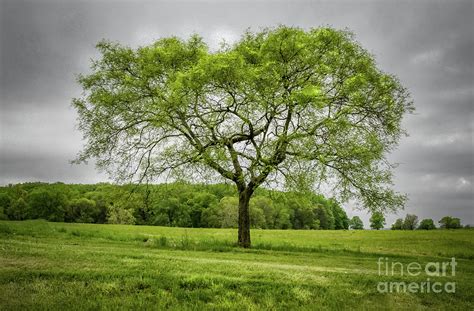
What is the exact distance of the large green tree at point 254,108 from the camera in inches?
838

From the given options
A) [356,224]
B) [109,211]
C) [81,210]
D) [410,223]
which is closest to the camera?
[109,211]

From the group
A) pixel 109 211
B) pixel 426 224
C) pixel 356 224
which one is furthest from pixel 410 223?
pixel 109 211

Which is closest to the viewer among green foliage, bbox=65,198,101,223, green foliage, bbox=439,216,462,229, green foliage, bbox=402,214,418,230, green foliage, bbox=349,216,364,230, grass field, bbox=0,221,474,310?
grass field, bbox=0,221,474,310

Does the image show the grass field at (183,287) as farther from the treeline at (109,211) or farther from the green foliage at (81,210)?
the green foliage at (81,210)

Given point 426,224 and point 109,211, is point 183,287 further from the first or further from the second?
A: point 426,224

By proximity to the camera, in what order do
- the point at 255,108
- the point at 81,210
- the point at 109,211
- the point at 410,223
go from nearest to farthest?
the point at 255,108 → the point at 109,211 → the point at 81,210 → the point at 410,223

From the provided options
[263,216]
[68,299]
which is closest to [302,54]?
[68,299]

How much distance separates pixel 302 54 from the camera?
23000 millimetres

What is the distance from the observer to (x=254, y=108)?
2231 centimetres

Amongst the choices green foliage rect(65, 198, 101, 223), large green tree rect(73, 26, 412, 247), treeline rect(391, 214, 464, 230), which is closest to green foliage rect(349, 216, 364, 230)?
treeline rect(391, 214, 464, 230)

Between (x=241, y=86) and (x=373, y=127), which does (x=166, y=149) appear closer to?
(x=241, y=86)

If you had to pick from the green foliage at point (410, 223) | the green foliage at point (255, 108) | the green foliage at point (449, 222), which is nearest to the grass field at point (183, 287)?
the green foliage at point (255, 108)

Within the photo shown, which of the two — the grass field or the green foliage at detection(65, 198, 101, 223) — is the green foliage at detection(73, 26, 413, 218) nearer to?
the grass field

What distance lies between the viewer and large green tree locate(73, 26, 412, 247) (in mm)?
21281
